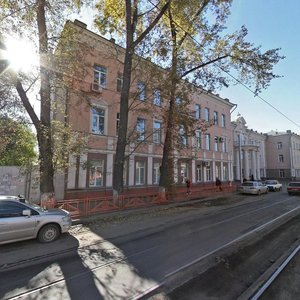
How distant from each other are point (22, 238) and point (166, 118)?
1247 centimetres

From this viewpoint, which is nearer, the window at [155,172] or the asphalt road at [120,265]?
the asphalt road at [120,265]

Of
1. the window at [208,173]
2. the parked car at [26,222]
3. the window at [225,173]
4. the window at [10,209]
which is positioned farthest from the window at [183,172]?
the window at [10,209]

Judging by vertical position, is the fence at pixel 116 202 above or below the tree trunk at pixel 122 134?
below

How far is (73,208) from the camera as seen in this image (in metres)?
13.2

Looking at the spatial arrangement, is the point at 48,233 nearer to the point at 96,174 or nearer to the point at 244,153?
the point at 96,174

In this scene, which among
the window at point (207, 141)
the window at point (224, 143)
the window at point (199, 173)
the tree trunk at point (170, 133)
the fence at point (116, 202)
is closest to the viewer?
the fence at point (116, 202)

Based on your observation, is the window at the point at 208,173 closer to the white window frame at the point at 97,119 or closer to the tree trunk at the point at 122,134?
the white window frame at the point at 97,119

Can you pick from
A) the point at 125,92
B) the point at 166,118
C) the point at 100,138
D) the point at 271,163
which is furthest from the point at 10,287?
the point at 271,163

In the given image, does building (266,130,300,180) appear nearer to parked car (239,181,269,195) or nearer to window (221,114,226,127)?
window (221,114,226,127)

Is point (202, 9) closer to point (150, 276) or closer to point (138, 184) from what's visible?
point (138, 184)

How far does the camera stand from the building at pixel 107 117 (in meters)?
16.8

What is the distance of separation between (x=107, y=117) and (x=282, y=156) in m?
53.0

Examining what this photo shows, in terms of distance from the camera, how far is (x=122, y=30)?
17344mm

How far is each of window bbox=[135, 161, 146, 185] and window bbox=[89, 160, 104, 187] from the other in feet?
12.7
